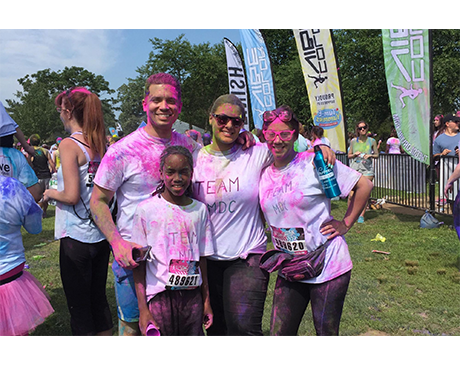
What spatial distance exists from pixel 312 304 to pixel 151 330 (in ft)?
3.27

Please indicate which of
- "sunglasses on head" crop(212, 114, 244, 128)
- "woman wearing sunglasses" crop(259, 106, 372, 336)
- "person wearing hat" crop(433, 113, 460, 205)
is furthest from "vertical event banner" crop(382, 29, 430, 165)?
"sunglasses on head" crop(212, 114, 244, 128)

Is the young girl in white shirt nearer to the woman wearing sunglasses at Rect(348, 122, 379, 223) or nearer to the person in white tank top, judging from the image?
the person in white tank top

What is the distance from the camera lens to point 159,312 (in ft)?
7.88

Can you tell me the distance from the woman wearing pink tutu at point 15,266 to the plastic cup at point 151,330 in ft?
3.69

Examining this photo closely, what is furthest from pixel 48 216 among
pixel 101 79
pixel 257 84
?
pixel 101 79

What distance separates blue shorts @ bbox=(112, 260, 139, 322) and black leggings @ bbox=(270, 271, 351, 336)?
889mm

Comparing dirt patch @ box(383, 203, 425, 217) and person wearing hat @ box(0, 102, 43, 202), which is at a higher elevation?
person wearing hat @ box(0, 102, 43, 202)

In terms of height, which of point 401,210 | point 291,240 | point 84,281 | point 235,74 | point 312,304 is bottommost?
point 401,210

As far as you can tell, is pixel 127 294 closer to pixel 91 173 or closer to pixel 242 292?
pixel 242 292

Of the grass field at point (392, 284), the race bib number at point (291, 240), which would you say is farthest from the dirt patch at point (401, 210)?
the race bib number at point (291, 240)

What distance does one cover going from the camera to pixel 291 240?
8.50ft

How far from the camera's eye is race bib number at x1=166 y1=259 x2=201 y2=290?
2383 millimetres

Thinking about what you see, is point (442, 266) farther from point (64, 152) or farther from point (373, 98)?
point (373, 98)

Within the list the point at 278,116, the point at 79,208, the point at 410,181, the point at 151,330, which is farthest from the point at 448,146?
the point at 151,330
